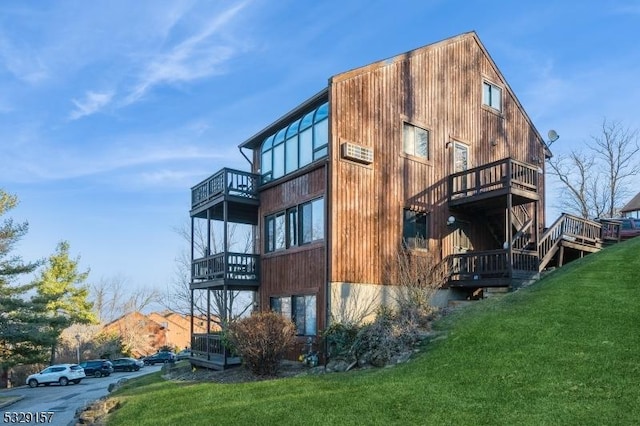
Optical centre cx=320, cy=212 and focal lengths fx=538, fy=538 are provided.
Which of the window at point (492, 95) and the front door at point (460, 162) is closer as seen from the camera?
the front door at point (460, 162)

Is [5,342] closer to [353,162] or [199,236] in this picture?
[199,236]

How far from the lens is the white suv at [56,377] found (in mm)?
34500

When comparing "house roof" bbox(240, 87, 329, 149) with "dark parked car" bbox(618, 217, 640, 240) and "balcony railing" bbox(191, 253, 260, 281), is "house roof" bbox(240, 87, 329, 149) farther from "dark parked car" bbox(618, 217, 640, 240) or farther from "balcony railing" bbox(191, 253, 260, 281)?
"dark parked car" bbox(618, 217, 640, 240)

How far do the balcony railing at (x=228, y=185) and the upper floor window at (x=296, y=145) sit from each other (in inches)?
21.7

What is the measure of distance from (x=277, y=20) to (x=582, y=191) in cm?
3402

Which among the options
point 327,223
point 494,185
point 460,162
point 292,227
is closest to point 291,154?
point 292,227

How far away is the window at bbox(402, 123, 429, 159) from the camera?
18.2m

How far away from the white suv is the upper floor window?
2361cm

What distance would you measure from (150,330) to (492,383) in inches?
2561

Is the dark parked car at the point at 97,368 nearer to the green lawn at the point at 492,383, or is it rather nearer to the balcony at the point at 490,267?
the green lawn at the point at 492,383

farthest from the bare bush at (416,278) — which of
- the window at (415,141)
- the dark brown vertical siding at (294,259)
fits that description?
the window at (415,141)

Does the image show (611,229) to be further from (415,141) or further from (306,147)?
(306,147)

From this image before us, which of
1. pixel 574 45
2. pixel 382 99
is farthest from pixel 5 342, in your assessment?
pixel 574 45

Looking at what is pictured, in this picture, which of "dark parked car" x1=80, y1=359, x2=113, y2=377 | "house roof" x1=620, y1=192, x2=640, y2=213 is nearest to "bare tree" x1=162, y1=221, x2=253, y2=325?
"dark parked car" x1=80, y1=359, x2=113, y2=377
